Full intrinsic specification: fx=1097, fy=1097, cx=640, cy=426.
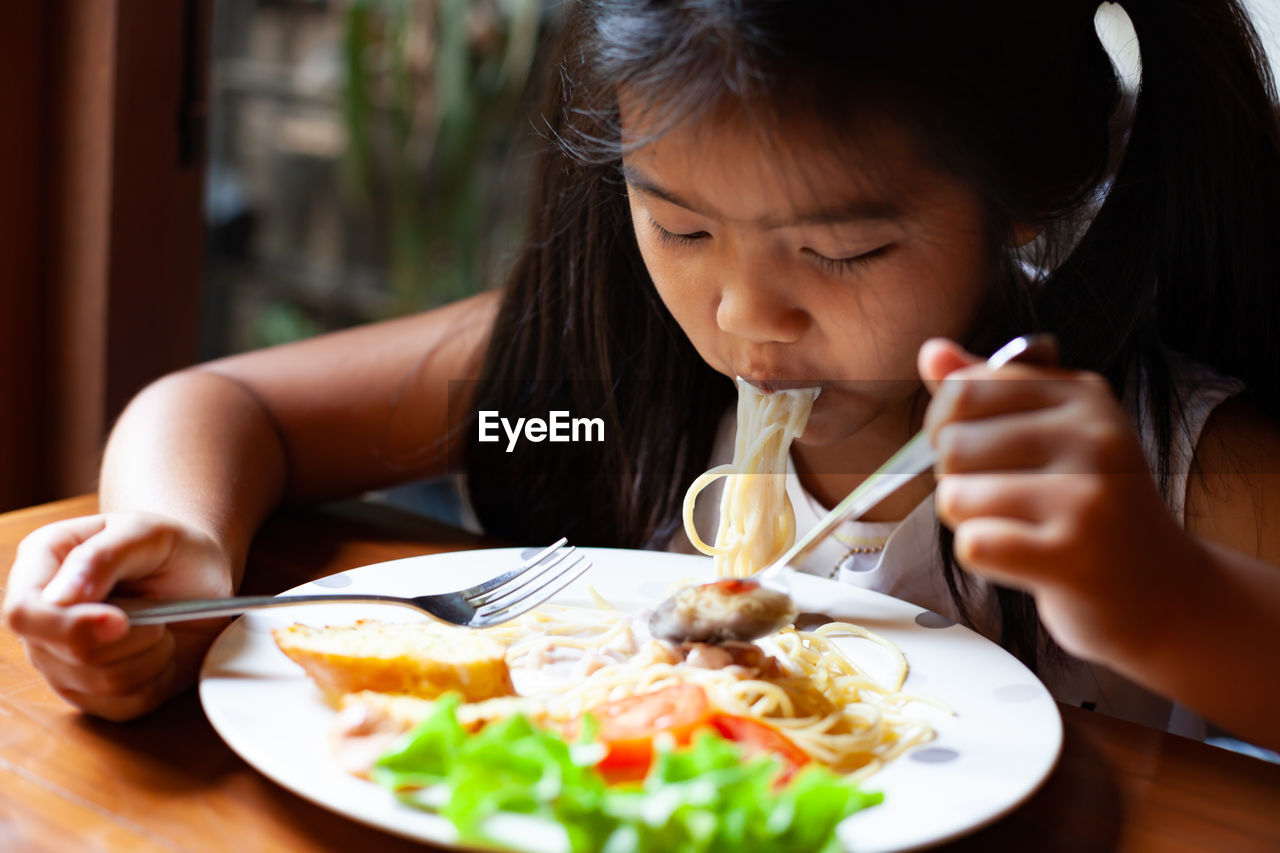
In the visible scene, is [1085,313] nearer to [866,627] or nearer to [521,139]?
[866,627]

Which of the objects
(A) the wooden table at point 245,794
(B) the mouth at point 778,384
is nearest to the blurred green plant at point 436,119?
(B) the mouth at point 778,384

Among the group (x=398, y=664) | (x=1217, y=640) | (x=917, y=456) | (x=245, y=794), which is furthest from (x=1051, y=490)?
(x=245, y=794)

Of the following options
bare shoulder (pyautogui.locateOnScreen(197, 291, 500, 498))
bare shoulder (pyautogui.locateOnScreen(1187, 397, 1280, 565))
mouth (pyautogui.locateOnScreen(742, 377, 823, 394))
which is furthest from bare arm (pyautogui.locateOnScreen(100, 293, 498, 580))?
bare shoulder (pyautogui.locateOnScreen(1187, 397, 1280, 565))

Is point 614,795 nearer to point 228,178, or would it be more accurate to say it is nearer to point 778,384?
point 778,384

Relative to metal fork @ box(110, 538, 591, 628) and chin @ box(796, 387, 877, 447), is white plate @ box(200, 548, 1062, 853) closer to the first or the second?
metal fork @ box(110, 538, 591, 628)

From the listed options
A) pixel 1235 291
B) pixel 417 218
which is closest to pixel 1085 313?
pixel 1235 291
